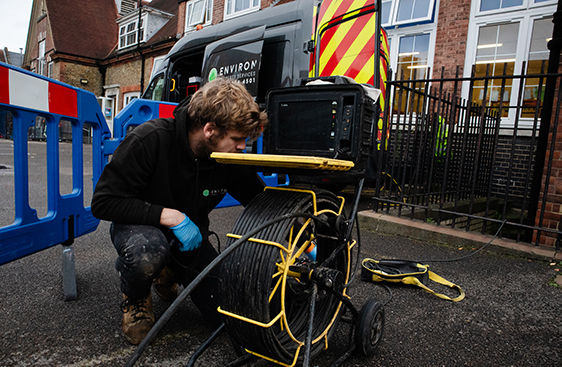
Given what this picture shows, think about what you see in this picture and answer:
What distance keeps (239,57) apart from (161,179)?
3526mm

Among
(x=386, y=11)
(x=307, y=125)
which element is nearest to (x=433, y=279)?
(x=307, y=125)

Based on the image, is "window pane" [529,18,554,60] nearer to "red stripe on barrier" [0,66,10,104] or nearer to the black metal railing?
the black metal railing

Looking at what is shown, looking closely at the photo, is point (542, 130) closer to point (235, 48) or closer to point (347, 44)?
point (347, 44)

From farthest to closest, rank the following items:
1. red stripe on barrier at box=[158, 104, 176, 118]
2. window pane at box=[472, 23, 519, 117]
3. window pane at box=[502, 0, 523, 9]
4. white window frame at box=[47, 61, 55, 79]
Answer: white window frame at box=[47, 61, 55, 79] < window pane at box=[472, 23, 519, 117] < window pane at box=[502, 0, 523, 9] < red stripe on barrier at box=[158, 104, 176, 118]

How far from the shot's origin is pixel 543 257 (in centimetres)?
327

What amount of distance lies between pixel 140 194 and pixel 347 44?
10.8 feet

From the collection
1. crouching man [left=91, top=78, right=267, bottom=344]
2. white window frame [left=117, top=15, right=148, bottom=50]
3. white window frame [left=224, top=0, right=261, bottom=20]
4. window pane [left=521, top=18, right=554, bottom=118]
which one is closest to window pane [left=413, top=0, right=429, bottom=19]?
window pane [left=521, top=18, right=554, bottom=118]

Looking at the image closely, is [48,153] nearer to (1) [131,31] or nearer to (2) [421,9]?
(2) [421,9]

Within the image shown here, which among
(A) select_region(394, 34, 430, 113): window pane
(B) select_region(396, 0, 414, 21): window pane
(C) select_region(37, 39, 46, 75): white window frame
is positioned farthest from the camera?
(C) select_region(37, 39, 46, 75): white window frame

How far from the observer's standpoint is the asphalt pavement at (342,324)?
66.8 inches

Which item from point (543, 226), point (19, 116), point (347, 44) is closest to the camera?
point (19, 116)

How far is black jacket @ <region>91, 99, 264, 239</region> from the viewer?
1721 millimetres

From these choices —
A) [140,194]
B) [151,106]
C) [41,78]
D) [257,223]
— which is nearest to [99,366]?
[140,194]

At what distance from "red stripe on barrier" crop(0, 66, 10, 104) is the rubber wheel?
2.01m
